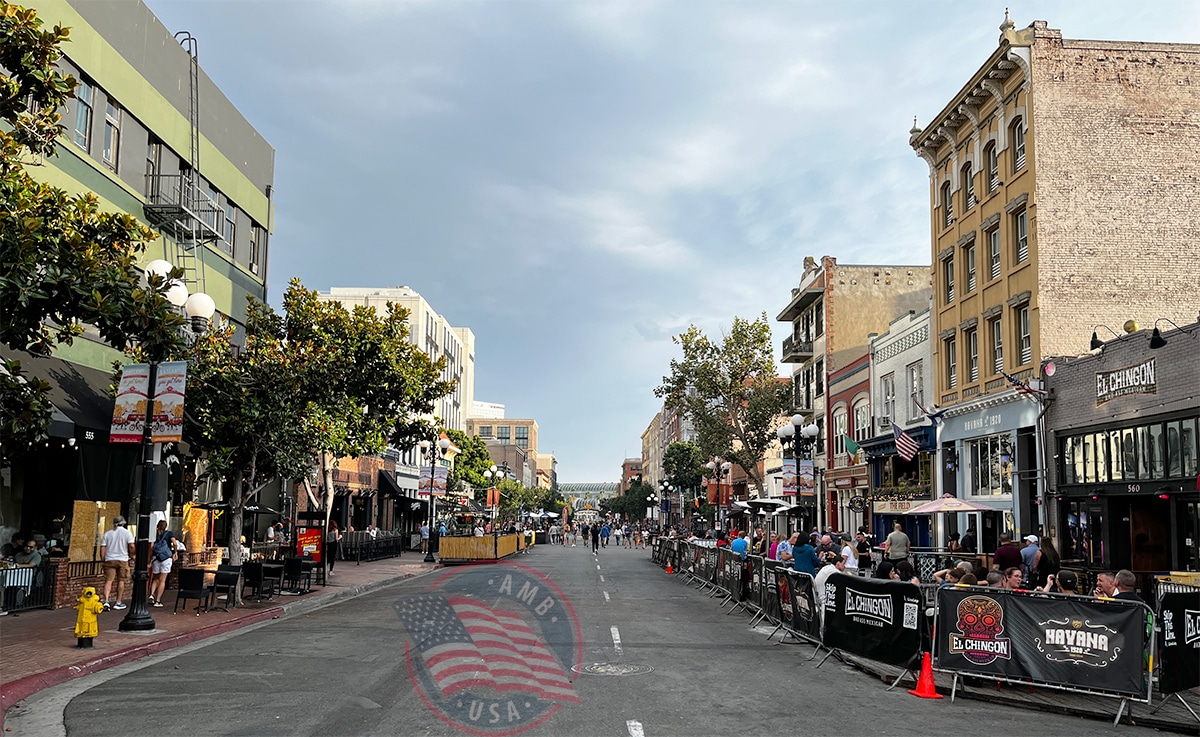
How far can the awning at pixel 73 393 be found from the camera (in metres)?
17.8

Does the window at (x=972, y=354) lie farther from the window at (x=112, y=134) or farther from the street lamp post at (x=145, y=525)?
the window at (x=112, y=134)

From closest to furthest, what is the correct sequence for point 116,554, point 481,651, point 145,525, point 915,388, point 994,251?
1. point 481,651
2. point 145,525
3. point 116,554
4. point 994,251
5. point 915,388

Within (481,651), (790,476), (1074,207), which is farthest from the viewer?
(1074,207)

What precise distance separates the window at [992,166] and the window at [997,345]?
4307 millimetres

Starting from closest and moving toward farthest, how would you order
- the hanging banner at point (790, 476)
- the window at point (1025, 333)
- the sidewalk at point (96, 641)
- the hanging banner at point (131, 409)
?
the sidewalk at point (96, 641), the hanging banner at point (131, 409), the hanging banner at point (790, 476), the window at point (1025, 333)

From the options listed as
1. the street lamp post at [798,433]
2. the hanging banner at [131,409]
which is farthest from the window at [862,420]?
the hanging banner at [131,409]

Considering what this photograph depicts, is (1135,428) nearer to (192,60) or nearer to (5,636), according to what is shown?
(5,636)

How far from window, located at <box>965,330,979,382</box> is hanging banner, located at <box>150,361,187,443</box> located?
25065 mm

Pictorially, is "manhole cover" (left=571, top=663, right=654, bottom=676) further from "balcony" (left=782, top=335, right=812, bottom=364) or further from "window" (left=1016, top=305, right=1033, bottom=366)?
"balcony" (left=782, top=335, right=812, bottom=364)

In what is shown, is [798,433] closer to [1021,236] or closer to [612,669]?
[1021,236]

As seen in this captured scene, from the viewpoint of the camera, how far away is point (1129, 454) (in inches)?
901

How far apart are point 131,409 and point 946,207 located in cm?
2848

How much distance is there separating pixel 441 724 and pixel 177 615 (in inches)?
417

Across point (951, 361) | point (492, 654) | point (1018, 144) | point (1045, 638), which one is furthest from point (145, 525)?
point (951, 361)
